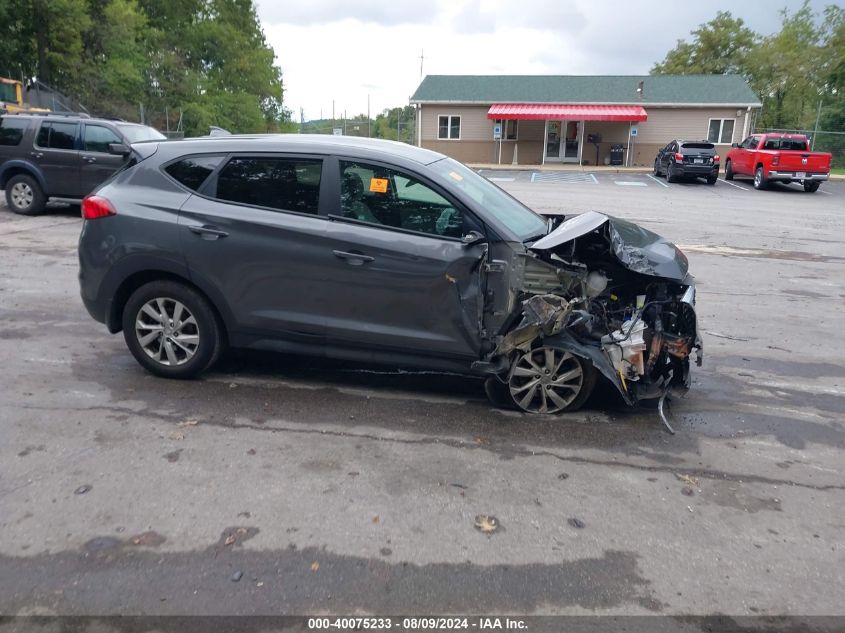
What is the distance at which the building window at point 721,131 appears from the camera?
36.4m

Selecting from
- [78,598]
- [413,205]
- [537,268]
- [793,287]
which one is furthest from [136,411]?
[793,287]

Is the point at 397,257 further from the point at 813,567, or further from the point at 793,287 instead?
the point at 793,287

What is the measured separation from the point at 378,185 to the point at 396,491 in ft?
6.95

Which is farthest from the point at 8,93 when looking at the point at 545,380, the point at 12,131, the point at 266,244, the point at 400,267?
the point at 545,380

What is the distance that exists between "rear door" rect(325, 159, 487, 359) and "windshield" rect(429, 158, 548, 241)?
0.83 ft

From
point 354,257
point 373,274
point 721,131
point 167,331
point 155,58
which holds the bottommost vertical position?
point 167,331

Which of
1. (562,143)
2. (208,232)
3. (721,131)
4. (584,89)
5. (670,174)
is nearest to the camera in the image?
(208,232)

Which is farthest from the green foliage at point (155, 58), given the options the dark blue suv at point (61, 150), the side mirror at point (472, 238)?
the side mirror at point (472, 238)

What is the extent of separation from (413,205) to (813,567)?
3.09m

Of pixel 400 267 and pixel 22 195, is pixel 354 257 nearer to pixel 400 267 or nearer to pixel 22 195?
pixel 400 267

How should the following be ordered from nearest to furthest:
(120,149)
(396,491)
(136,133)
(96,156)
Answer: (396,491), (120,149), (96,156), (136,133)

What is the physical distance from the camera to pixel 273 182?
494 centimetres

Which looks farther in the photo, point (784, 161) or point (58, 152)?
point (784, 161)

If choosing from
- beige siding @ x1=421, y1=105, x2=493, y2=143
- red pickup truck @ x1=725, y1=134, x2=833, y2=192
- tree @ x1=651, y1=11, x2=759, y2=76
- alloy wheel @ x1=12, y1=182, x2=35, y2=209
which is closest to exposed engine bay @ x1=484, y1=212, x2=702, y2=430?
alloy wheel @ x1=12, y1=182, x2=35, y2=209
